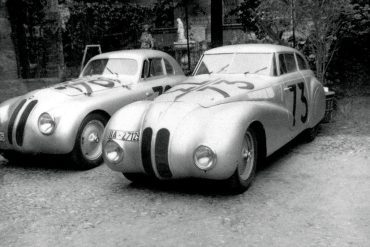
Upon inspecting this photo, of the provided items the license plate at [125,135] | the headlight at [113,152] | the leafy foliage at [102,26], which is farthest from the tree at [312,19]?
the leafy foliage at [102,26]

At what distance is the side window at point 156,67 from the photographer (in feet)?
25.1

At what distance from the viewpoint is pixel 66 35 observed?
48.8 feet

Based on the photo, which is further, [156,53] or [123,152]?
[156,53]

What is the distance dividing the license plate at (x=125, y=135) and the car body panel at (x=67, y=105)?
101 centimetres

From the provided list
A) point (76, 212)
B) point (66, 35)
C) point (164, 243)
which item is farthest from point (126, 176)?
point (66, 35)

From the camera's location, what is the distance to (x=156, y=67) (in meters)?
7.81

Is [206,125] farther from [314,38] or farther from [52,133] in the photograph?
[314,38]

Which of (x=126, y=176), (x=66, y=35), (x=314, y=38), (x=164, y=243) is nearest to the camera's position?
(x=164, y=243)

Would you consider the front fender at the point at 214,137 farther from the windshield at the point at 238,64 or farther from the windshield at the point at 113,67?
the windshield at the point at 113,67

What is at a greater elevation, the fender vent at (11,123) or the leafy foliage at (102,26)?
the leafy foliage at (102,26)

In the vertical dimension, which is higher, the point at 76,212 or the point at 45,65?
the point at 45,65

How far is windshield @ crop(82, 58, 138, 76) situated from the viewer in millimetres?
7406

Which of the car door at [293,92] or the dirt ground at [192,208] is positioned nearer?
the dirt ground at [192,208]

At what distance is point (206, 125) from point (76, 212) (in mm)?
1518
